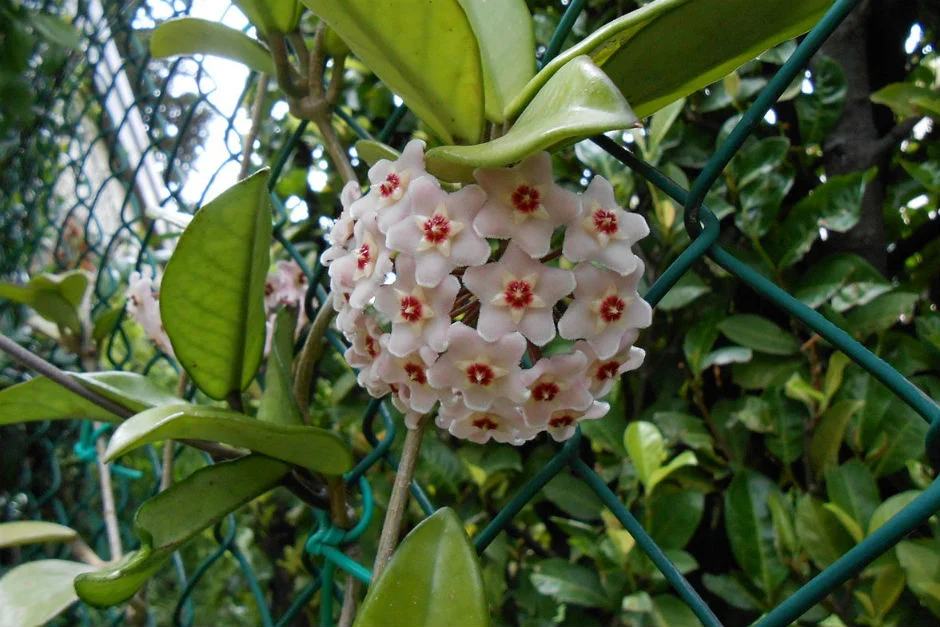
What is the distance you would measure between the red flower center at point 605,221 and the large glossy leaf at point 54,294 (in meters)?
0.84

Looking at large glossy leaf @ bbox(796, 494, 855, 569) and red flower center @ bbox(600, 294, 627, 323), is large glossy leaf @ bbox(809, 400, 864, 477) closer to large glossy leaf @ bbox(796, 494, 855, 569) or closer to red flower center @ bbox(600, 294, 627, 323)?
large glossy leaf @ bbox(796, 494, 855, 569)

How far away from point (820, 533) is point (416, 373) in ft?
1.63

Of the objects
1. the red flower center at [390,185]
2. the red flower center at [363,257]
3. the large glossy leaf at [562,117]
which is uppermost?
the large glossy leaf at [562,117]

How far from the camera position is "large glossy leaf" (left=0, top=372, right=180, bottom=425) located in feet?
1.87

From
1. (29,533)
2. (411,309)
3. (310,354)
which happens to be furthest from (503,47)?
(29,533)

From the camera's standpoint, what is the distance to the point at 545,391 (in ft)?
1.35

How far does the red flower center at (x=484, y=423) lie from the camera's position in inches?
17.3

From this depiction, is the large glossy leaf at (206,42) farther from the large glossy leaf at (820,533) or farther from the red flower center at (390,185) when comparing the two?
the large glossy leaf at (820,533)

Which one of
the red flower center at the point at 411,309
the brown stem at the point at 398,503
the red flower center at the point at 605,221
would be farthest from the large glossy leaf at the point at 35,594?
the red flower center at the point at 605,221

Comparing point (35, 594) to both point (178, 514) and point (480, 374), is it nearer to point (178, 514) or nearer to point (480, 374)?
point (178, 514)

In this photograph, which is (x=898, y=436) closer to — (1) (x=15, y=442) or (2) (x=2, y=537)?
(2) (x=2, y=537)

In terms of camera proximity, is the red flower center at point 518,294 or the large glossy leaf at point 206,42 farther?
the large glossy leaf at point 206,42

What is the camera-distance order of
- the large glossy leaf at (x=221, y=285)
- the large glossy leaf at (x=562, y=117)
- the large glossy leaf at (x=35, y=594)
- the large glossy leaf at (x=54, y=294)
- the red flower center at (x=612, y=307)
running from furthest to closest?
the large glossy leaf at (x=54, y=294) → the large glossy leaf at (x=35, y=594) → the large glossy leaf at (x=221, y=285) → the red flower center at (x=612, y=307) → the large glossy leaf at (x=562, y=117)

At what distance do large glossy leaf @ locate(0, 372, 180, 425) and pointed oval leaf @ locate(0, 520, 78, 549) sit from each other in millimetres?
327
